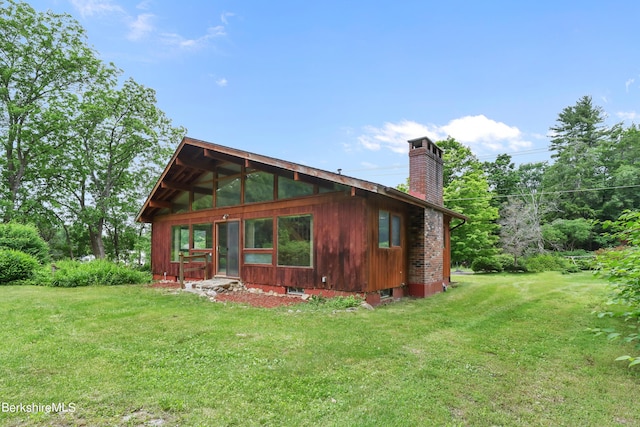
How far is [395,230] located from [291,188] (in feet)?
9.42

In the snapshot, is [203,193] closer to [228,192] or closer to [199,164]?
[199,164]

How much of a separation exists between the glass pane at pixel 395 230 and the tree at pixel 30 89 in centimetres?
1925

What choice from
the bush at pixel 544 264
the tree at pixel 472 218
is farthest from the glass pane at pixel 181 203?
the bush at pixel 544 264

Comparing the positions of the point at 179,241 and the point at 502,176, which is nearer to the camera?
the point at 179,241

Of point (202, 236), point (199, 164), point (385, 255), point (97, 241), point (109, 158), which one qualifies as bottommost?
point (385, 255)

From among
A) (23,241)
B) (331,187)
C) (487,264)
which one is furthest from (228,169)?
(487,264)

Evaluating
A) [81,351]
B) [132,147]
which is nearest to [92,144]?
[132,147]

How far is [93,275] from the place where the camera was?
454 inches

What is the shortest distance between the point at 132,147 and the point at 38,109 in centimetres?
484

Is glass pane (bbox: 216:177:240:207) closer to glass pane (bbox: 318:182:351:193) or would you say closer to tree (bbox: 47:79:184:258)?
glass pane (bbox: 318:182:351:193)

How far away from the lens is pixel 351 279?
759 centimetres

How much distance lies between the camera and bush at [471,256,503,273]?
17766mm

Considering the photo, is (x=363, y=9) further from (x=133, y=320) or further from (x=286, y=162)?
(x=133, y=320)

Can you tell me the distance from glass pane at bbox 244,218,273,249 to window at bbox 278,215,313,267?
1.31ft
